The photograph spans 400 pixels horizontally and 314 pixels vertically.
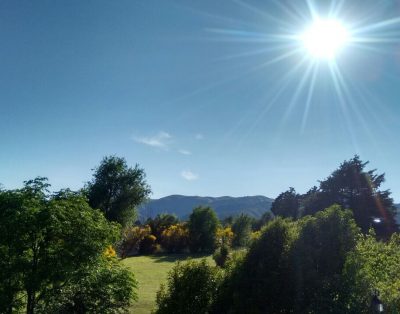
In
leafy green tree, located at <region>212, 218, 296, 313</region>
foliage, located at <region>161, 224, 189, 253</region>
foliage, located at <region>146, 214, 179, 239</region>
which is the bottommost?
leafy green tree, located at <region>212, 218, 296, 313</region>

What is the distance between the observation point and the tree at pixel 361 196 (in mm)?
45844

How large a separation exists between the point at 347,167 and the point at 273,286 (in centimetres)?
3340

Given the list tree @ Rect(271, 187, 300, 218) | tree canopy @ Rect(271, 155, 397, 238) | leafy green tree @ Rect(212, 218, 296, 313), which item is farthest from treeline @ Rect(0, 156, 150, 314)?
tree @ Rect(271, 187, 300, 218)

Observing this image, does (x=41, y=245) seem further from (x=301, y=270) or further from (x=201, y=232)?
(x=201, y=232)

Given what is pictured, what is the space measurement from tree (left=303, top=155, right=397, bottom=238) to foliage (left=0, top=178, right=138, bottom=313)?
112 feet

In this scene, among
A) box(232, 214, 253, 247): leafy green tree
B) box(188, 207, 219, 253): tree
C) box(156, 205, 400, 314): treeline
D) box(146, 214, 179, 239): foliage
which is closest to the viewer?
box(156, 205, 400, 314): treeline

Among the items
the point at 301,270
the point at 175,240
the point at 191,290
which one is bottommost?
the point at 191,290

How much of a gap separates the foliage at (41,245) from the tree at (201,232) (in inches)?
3078

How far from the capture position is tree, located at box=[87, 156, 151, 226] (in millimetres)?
46250

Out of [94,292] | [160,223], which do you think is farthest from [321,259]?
[160,223]

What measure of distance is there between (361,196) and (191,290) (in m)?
33.8

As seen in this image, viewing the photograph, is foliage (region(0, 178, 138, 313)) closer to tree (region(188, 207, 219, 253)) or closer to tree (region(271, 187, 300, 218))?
tree (region(271, 187, 300, 218))

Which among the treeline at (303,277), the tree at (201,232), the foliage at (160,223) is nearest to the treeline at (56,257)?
the treeline at (303,277)

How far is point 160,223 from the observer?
108 meters
